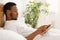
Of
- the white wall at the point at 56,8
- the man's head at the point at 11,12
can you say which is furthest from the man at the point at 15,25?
the white wall at the point at 56,8

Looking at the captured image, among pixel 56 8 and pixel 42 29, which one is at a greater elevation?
pixel 56 8

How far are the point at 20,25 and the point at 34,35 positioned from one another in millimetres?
312

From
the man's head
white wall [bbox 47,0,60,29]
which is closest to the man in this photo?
the man's head

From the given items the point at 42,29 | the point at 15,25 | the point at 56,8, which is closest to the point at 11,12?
the point at 15,25

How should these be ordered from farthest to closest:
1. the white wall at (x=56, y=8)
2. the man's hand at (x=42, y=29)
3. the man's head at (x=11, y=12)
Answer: the white wall at (x=56, y=8) → the man's head at (x=11, y=12) → the man's hand at (x=42, y=29)

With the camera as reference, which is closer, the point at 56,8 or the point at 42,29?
the point at 42,29

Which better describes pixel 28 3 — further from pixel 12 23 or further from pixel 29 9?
pixel 12 23

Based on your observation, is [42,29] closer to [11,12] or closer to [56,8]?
[11,12]

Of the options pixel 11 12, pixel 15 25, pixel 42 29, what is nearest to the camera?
pixel 42 29

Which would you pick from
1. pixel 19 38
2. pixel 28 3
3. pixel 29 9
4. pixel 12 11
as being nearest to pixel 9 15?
pixel 12 11

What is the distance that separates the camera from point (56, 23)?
4.41 m

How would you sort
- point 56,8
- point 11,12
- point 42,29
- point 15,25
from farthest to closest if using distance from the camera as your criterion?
point 56,8 → point 11,12 → point 15,25 → point 42,29

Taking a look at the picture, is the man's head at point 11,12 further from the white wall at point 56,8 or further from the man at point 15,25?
the white wall at point 56,8

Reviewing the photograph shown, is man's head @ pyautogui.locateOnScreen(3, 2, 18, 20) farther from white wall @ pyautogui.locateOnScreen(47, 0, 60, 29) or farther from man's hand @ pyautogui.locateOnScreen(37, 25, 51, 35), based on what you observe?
white wall @ pyautogui.locateOnScreen(47, 0, 60, 29)
